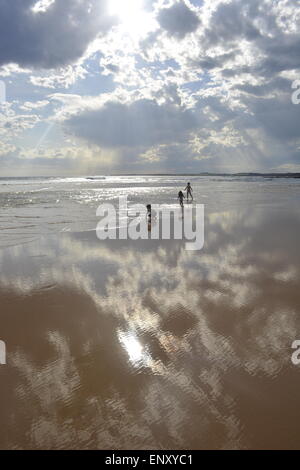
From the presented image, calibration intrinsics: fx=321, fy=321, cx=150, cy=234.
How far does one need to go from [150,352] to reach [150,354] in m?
0.06

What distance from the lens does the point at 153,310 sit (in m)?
7.85

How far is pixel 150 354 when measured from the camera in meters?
5.99

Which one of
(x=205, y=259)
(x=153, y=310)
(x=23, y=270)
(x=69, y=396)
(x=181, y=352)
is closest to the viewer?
(x=69, y=396)

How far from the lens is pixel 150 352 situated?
19.9ft

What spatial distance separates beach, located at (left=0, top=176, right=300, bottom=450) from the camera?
4.36m

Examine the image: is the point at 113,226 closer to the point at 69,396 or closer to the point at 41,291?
the point at 41,291

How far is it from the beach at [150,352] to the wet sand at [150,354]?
0.02 m

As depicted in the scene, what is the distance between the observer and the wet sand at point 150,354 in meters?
4.36

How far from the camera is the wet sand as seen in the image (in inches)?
171

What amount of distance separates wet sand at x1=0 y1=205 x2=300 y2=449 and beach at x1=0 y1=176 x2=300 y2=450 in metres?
0.02

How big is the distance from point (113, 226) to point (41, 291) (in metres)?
11.3
